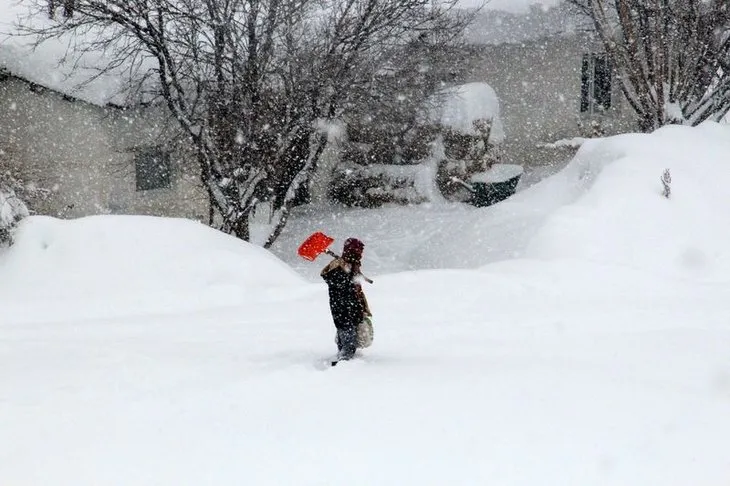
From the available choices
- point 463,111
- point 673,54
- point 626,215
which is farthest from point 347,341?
point 463,111

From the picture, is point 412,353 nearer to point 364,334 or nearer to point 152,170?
point 364,334

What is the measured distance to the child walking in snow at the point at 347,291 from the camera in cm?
561

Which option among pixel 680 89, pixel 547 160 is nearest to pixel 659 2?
pixel 680 89

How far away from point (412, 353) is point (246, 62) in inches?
293

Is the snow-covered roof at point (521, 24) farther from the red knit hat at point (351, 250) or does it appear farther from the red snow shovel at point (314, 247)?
the red snow shovel at point (314, 247)

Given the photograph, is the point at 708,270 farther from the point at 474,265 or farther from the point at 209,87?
the point at 209,87

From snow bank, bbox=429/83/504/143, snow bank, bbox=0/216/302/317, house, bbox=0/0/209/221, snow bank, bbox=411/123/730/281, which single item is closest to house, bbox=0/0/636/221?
house, bbox=0/0/209/221

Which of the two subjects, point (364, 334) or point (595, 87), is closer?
point (364, 334)

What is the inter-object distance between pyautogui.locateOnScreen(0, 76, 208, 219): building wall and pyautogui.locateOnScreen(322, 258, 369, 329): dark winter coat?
9.29 meters

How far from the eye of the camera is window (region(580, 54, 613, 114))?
21.2m

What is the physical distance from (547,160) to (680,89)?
773cm

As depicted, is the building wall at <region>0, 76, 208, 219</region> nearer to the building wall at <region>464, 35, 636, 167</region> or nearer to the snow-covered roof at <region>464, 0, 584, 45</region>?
the snow-covered roof at <region>464, 0, 584, 45</region>

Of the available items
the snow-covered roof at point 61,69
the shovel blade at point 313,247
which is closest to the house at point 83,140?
the snow-covered roof at point 61,69

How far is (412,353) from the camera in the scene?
20.7 ft
